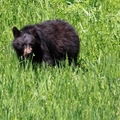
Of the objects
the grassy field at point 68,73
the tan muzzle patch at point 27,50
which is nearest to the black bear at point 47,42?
the tan muzzle patch at point 27,50

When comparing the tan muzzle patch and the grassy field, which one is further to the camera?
the tan muzzle patch

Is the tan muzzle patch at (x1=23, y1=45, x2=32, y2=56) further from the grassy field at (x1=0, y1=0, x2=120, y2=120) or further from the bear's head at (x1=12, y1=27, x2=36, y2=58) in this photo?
the grassy field at (x1=0, y1=0, x2=120, y2=120)

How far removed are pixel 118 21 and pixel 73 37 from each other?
91 cm

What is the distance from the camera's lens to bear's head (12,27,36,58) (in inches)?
318

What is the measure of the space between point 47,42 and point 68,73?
5.27 ft

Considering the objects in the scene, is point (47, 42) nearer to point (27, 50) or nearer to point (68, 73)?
point (27, 50)

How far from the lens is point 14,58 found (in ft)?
26.1

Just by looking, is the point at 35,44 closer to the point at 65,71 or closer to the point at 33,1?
the point at 65,71

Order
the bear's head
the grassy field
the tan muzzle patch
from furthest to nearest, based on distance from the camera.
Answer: the bear's head < the tan muzzle patch < the grassy field

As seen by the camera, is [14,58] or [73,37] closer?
[14,58]

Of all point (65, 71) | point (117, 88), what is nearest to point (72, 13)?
point (65, 71)

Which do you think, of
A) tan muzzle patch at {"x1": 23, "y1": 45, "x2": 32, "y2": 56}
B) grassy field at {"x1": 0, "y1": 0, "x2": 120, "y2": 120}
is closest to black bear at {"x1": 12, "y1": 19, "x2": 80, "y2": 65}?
tan muzzle patch at {"x1": 23, "y1": 45, "x2": 32, "y2": 56}

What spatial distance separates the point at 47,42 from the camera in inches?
334

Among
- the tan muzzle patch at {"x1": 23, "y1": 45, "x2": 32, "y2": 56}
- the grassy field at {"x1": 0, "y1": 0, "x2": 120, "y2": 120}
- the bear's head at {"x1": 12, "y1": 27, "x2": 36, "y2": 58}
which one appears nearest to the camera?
the grassy field at {"x1": 0, "y1": 0, "x2": 120, "y2": 120}
